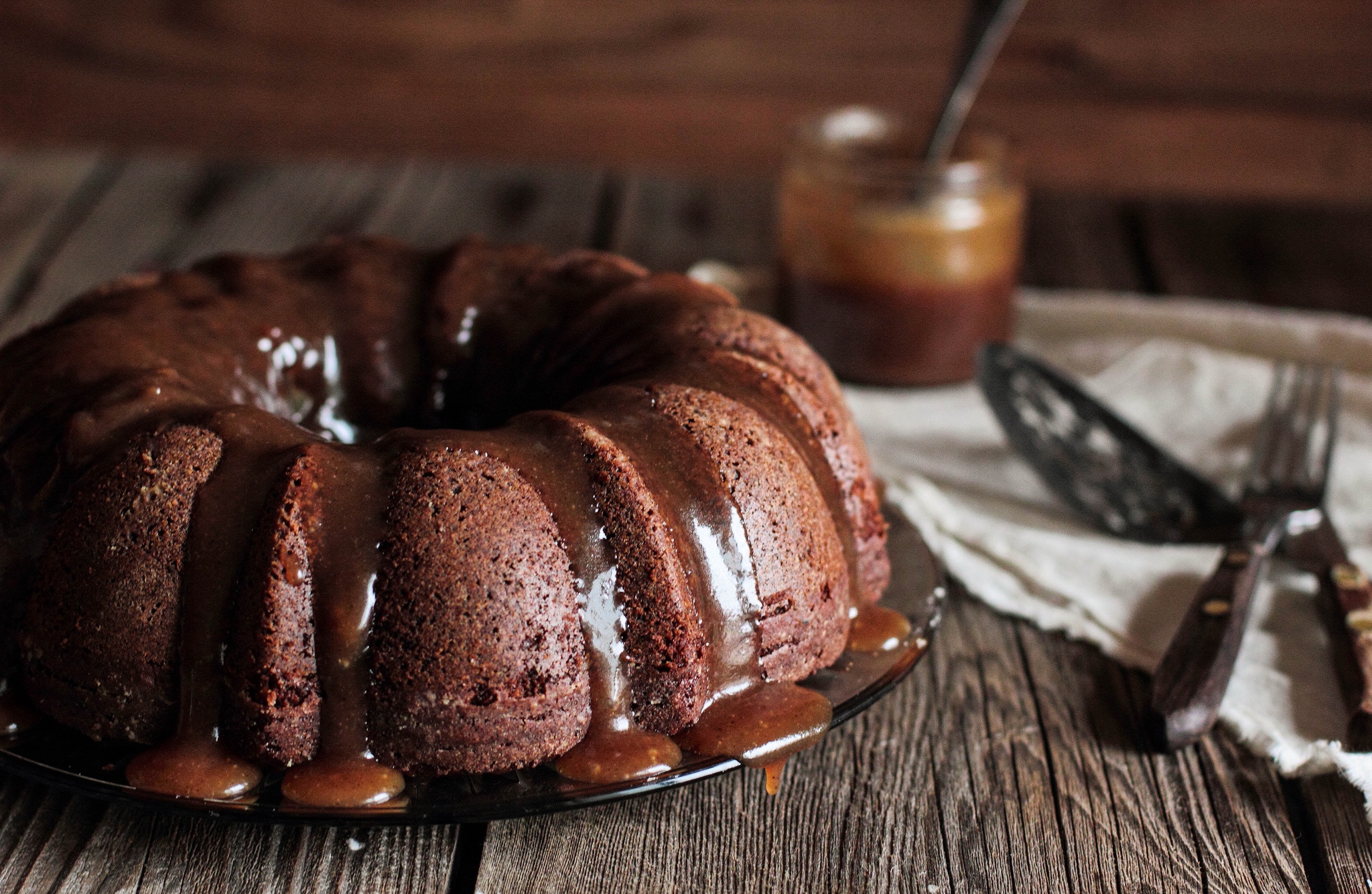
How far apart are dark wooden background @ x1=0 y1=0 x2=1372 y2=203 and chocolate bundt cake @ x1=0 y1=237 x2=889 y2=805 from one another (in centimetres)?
200

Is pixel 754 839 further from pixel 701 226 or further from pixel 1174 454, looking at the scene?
pixel 701 226

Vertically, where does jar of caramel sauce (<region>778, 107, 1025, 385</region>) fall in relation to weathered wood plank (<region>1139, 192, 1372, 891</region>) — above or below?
above

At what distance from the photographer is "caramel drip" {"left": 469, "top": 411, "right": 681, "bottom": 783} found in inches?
48.5

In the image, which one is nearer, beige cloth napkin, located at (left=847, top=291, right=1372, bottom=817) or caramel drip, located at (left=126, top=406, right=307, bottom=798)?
caramel drip, located at (left=126, top=406, right=307, bottom=798)

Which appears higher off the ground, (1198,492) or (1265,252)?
(1198,492)

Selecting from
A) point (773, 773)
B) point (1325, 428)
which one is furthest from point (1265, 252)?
point (773, 773)

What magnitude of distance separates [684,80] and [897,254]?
4.50 ft

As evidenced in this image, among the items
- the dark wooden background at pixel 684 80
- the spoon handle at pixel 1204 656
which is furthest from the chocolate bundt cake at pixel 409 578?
the dark wooden background at pixel 684 80

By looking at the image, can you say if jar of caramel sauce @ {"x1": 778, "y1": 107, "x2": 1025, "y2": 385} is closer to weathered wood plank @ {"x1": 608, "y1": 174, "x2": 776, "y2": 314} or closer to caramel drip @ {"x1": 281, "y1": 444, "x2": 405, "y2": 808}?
weathered wood plank @ {"x1": 608, "y1": 174, "x2": 776, "y2": 314}

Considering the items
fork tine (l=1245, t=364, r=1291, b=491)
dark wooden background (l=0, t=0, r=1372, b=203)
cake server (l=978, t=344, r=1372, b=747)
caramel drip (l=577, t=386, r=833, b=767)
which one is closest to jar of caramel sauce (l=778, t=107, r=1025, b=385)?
cake server (l=978, t=344, r=1372, b=747)

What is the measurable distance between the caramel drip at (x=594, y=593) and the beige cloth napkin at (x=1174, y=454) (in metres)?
0.63

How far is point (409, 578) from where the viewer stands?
3.92 feet

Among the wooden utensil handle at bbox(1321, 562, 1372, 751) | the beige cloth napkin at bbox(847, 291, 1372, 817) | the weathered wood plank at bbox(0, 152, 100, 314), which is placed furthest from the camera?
the weathered wood plank at bbox(0, 152, 100, 314)

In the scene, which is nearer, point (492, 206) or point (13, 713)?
point (13, 713)
